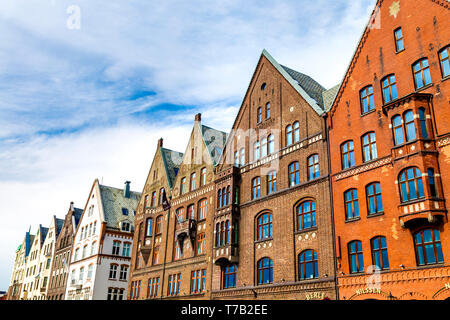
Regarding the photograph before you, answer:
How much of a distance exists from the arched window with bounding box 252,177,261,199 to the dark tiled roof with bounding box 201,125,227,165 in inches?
A: 305

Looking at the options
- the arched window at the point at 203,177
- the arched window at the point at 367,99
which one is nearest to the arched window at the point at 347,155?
the arched window at the point at 367,99

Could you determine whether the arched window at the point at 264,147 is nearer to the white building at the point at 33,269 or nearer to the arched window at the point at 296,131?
the arched window at the point at 296,131

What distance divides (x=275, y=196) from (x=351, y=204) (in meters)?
7.48

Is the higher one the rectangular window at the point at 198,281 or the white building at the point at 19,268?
the white building at the point at 19,268

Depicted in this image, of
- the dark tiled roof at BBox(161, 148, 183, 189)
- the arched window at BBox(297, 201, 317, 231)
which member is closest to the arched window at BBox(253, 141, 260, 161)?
the arched window at BBox(297, 201, 317, 231)

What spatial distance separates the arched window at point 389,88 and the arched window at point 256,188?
13.2m

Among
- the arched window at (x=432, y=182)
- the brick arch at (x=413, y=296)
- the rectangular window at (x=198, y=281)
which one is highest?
the arched window at (x=432, y=182)

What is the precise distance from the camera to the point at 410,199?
24.6 metres

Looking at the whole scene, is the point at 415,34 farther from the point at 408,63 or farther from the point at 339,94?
the point at 339,94

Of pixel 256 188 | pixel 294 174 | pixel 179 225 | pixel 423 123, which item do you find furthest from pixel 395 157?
pixel 179 225

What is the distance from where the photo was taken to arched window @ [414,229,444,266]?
2300 cm

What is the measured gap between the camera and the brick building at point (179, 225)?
139 ft
